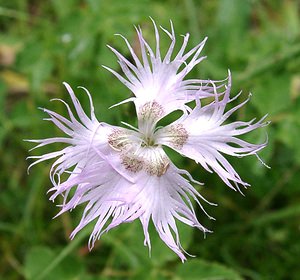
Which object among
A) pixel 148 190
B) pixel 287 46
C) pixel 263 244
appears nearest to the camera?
pixel 148 190

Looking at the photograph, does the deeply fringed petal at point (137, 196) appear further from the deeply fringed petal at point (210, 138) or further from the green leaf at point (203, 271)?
the green leaf at point (203, 271)

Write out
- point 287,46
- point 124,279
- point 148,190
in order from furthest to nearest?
point 287,46
point 124,279
point 148,190

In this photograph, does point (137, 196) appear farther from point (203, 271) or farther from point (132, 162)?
point (203, 271)

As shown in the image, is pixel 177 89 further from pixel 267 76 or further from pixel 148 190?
pixel 267 76

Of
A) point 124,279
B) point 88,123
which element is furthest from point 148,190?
point 124,279

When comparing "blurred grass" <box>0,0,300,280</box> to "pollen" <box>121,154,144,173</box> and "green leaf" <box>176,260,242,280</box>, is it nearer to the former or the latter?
"green leaf" <box>176,260,242,280</box>

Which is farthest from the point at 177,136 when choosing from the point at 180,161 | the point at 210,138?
the point at 180,161
